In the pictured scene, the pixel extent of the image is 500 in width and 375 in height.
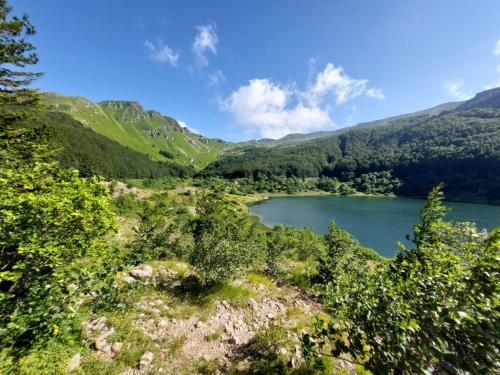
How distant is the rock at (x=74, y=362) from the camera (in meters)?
5.52

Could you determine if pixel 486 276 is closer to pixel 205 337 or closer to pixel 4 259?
pixel 205 337

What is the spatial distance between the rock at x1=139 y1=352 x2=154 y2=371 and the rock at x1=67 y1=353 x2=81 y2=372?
155cm

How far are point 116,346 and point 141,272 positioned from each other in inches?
210

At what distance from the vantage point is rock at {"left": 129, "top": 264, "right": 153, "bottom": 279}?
11346 mm

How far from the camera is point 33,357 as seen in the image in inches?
204

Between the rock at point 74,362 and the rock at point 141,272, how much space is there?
5156 mm

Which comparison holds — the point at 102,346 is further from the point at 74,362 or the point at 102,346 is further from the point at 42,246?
the point at 42,246

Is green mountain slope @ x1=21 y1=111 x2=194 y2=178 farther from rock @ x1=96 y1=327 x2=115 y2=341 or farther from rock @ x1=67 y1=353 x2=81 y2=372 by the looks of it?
rock @ x1=67 y1=353 x2=81 y2=372

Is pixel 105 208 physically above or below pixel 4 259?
above

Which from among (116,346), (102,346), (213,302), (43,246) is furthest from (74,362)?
(213,302)

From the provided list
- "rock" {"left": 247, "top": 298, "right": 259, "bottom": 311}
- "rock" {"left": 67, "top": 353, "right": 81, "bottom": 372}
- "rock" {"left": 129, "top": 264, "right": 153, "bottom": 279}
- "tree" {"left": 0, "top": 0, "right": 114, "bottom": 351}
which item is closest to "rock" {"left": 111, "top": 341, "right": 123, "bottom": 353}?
"rock" {"left": 67, "top": 353, "right": 81, "bottom": 372}

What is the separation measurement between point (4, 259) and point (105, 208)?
2.24 metres

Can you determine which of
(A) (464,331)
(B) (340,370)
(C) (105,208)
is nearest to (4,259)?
(C) (105,208)

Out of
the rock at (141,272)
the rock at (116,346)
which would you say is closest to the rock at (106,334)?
A: the rock at (116,346)
